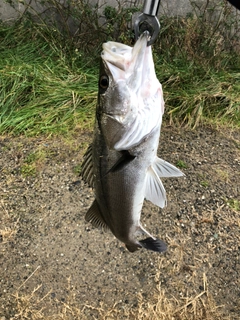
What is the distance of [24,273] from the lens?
2945mm

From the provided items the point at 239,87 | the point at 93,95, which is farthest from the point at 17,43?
the point at 239,87

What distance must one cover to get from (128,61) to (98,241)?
6.35 ft

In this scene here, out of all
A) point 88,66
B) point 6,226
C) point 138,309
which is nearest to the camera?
point 138,309

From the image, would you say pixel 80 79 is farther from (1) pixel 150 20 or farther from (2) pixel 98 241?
(1) pixel 150 20

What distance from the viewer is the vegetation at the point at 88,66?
14.3 ft

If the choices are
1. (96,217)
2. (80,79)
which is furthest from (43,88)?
(96,217)

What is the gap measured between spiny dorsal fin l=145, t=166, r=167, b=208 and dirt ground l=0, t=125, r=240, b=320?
124 centimetres

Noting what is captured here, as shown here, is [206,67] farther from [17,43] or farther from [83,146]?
[17,43]

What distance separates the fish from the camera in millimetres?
1531

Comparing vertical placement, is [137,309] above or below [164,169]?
below

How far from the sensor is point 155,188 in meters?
1.82

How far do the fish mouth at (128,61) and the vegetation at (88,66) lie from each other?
269 cm

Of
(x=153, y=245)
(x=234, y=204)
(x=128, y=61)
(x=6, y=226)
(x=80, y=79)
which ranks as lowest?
(x=6, y=226)

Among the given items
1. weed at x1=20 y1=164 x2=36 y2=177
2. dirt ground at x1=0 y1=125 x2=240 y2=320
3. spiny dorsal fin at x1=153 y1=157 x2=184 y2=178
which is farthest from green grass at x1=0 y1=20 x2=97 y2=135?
spiny dorsal fin at x1=153 y1=157 x2=184 y2=178
